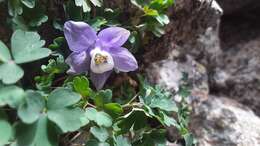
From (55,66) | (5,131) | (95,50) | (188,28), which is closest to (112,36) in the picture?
(95,50)

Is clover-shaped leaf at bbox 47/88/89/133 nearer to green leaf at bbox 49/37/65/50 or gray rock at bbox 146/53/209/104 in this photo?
green leaf at bbox 49/37/65/50

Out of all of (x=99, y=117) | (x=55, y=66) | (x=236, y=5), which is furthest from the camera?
(x=236, y=5)

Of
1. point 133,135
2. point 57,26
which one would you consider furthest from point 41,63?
point 133,135

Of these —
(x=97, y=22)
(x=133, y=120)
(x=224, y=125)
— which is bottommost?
(x=224, y=125)

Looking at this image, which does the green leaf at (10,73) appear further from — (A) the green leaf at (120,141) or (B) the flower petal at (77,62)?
(A) the green leaf at (120,141)

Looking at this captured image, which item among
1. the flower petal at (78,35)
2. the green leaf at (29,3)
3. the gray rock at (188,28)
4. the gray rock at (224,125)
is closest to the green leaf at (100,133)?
the flower petal at (78,35)

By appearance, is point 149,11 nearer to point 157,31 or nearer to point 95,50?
point 157,31
